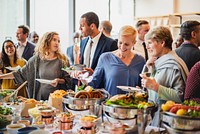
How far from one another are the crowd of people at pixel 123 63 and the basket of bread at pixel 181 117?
38cm

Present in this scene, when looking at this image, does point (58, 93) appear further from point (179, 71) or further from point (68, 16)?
point (68, 16)

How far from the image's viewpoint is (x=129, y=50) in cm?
250

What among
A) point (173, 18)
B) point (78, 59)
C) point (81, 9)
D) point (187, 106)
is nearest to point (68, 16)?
point (81, 9)

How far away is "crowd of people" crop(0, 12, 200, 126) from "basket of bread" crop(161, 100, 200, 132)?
379mm

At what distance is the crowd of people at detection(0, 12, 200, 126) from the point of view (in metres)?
2.00

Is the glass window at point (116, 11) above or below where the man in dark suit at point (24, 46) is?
above

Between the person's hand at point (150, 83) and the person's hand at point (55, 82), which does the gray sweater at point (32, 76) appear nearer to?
the person's hand at point (55, 82)

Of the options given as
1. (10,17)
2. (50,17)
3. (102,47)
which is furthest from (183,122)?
(50,17)

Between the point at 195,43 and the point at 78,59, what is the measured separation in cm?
128


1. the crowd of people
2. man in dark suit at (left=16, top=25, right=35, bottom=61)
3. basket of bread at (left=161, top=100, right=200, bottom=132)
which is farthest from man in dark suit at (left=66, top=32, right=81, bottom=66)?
basket of bread at (left=161, top=100, right=200, bottom=132)

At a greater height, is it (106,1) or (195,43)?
(106,1)

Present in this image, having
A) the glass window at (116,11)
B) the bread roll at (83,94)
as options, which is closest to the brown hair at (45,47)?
the bread roll at (83,94)

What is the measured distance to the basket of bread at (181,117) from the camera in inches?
57.1

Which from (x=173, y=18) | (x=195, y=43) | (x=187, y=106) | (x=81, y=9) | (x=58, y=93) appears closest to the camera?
(x=187, y=106)
